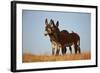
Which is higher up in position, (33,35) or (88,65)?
(33,35)

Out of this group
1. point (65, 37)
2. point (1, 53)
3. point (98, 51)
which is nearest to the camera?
point (1, 53)

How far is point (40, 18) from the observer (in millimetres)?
1490

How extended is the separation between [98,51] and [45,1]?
1.88 feet

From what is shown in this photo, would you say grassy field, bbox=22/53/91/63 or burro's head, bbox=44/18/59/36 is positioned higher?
burro's head, bbox=44/18/59/36

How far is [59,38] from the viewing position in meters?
1.54

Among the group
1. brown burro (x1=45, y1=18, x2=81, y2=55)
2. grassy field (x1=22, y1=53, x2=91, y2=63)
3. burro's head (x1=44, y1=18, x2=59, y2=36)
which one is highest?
burro's head (x1=44, y1=18, x2=59, y2=36)

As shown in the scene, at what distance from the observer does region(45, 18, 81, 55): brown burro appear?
1.52 m

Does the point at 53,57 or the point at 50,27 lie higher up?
the point at 50,27

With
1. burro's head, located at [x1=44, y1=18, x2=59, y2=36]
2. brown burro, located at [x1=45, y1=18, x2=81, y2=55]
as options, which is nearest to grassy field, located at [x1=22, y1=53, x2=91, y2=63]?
brown burro, located at [x1=45, y1=18, x2=81, y2=55]

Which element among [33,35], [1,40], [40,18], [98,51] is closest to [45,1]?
[40,18]

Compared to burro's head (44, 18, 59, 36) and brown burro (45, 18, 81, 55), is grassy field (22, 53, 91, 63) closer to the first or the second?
brown burro (45, 18, 81, 55)

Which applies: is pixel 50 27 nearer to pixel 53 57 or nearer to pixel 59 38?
pixel 59 38

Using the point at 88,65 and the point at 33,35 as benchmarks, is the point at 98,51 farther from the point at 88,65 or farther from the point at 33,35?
the point at 33,35

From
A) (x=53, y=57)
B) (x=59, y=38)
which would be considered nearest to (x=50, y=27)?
(x=59, y=38)
